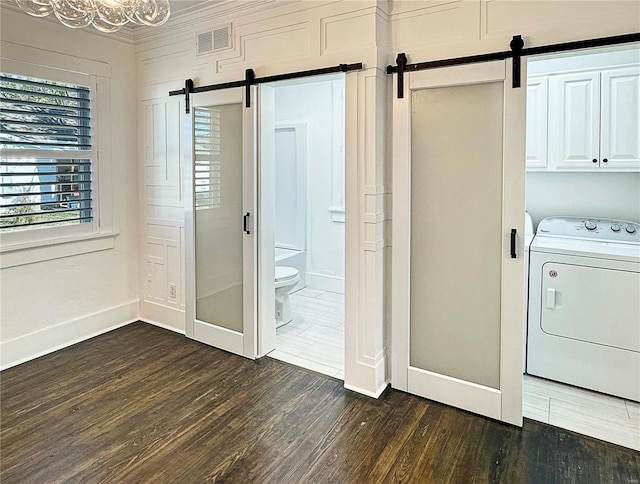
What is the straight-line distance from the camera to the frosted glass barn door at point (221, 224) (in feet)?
10.9

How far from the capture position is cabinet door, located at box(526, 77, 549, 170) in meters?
3.30

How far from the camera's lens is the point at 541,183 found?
3.68 metres

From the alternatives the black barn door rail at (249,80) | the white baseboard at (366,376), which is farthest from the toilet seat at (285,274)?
the black barn door rail at (249,80)

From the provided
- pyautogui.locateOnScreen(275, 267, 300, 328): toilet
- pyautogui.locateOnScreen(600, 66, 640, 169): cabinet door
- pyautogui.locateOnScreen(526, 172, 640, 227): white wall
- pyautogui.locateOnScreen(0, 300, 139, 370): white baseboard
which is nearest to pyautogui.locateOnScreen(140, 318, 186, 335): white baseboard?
pyautogui.locateOnScreen(0, 300, 139, 370): white baseboard

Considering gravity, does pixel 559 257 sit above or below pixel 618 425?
above

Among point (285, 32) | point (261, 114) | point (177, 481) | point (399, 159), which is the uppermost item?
point (285, 32)

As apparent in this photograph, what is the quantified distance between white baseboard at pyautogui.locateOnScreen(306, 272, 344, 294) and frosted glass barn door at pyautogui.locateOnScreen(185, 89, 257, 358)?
6.14 ft

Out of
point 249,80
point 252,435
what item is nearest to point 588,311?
point 252,435

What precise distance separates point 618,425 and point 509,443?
716 millimetres

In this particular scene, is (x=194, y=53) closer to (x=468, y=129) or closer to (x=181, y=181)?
(x=181, y=181)

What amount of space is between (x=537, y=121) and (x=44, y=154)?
3.72 meters

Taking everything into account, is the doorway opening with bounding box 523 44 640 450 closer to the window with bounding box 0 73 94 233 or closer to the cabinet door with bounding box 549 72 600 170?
the cabinet door with bounding box 549 72 600 170

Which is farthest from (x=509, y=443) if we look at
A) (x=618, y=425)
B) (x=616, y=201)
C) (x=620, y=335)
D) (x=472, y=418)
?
(x=616, y=201)

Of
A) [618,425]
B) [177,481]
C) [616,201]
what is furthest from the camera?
[616,201]
